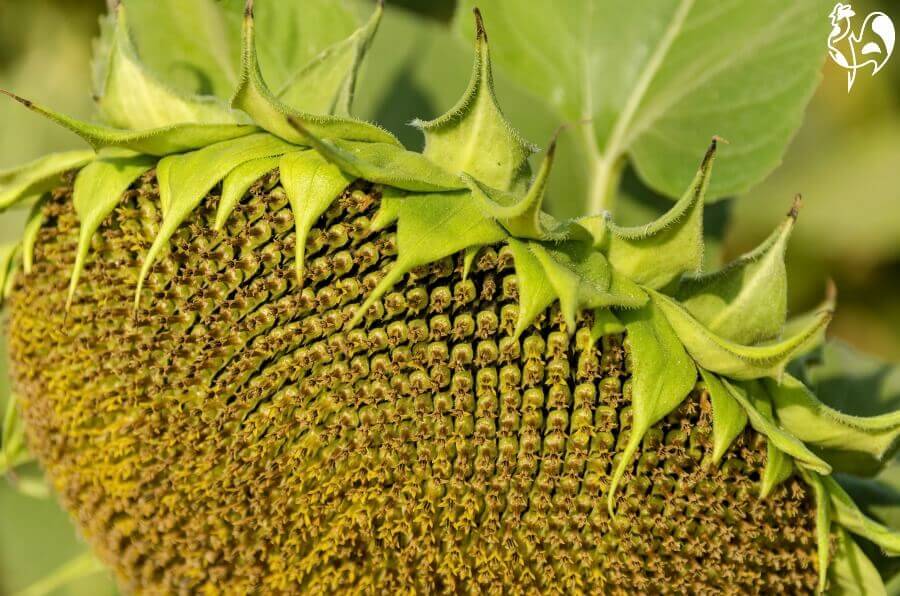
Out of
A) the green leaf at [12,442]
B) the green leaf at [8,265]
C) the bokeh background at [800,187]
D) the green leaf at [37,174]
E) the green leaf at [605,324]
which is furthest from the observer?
the bokeh background at [800,187]

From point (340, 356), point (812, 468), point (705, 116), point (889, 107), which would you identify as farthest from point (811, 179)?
point (340, 356)

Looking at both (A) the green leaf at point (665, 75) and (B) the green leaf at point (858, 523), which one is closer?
(B) the green leaf at point (858, 523)

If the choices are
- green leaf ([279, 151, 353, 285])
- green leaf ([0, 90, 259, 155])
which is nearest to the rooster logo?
green leaf ([279, 151, 353, 285])

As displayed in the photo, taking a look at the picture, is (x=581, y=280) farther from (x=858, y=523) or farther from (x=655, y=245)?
(x=858, y=523)

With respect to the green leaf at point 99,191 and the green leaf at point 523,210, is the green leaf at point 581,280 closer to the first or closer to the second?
the green leaf at point 523,210

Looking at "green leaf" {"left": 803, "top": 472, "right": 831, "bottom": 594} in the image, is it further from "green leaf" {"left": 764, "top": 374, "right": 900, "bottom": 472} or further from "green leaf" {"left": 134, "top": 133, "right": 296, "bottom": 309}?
"green leaf" {"left": 134, "top": 133, "right": 296, "bottom": 309}

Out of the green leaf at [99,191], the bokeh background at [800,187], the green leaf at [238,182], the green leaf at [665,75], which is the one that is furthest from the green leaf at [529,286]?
the bokeh background at [800,187]
